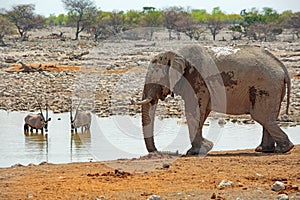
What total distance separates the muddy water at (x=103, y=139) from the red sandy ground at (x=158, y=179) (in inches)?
120

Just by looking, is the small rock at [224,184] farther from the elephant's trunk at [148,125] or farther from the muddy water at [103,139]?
the muddy water at [103,139]

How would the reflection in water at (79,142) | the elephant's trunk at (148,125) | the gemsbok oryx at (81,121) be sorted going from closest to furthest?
the elephant's trunk at (148,125) < the reflection in water at (79,142) < the gemsbok oryx at (81,121)

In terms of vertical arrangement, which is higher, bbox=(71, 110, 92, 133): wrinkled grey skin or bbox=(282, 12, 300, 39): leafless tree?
bbox=(282, 12, 300, 39): leafless tree

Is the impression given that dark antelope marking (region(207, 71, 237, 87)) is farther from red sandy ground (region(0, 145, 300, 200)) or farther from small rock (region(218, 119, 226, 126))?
small rock (region(218, 119, 226, 126))

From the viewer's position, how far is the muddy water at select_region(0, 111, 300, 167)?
42.9ft

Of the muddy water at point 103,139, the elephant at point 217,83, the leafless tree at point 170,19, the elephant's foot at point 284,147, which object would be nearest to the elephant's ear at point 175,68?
the elephant at point 217,83

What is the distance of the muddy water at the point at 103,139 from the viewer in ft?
42.9

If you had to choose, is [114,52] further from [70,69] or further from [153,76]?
[153,76]

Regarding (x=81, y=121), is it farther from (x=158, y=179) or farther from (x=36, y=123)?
(x=158, y=179)

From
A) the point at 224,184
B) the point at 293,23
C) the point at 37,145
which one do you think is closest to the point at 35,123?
the point at 37,145

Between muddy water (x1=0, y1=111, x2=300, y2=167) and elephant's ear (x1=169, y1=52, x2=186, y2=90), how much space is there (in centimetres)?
238

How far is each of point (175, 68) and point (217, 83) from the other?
2.42 feet

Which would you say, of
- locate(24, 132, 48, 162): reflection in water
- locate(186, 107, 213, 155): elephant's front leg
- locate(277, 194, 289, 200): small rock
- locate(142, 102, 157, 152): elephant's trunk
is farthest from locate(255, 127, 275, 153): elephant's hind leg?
locate(277, 194, 289, 200): small rock

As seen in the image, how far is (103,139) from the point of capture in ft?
51.5
